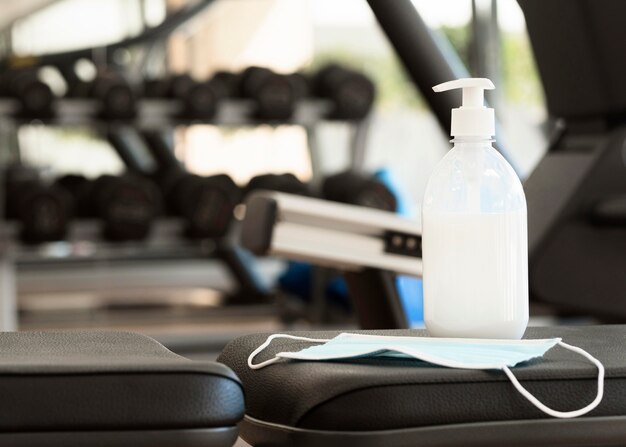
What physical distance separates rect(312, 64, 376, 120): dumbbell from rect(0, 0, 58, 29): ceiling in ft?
11.5

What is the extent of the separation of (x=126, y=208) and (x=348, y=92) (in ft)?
3.59

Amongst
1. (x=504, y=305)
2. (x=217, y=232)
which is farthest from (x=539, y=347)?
(x=217, y=232)

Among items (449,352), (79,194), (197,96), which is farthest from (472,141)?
Result: (197,96)

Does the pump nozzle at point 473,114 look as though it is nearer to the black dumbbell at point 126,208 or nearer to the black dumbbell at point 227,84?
the black dumbbell at point 126,208

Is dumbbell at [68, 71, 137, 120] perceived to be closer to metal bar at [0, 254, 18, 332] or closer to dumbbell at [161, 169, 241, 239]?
dumbbell at [161, 169, 241, 239]

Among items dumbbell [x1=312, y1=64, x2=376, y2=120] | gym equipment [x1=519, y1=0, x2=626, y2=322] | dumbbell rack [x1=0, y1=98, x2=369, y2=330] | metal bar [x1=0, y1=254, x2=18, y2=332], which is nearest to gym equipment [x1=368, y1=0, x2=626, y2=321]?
gym equipment [x1=519, y1=0, x2=626, y2=322]

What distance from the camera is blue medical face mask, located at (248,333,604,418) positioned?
696 mm

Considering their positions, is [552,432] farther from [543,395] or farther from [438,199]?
[438,199]

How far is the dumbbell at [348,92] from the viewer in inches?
198

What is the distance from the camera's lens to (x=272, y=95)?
490cm

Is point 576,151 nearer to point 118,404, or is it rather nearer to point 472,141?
point 472,141

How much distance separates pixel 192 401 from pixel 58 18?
782 centimetres

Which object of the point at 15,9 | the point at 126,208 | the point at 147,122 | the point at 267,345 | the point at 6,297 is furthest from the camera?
the point at 15,9

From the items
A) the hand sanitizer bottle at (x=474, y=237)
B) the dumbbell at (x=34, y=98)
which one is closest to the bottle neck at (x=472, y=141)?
the hand sanitizer bottle at (x=474, y=237)
